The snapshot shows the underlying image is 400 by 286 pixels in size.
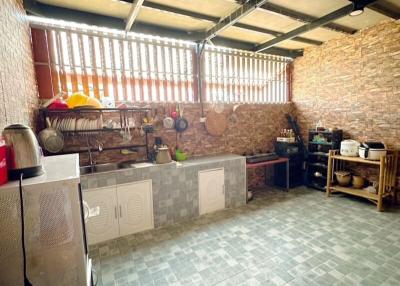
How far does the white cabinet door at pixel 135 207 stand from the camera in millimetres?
2729

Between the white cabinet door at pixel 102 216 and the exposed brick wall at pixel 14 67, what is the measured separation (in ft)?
3.58

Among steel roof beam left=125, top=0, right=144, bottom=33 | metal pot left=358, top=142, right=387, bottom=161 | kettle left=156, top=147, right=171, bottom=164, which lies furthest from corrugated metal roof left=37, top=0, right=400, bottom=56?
metal pot left=358, top=142, right=387, bottom=161

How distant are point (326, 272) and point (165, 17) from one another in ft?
12.1

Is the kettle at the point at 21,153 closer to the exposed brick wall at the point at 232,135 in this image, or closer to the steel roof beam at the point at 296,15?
the exposed brick wall at the point at 232,135

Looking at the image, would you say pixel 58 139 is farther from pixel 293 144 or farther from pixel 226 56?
pixel 293 144

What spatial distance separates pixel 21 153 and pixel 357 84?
16.2 ft

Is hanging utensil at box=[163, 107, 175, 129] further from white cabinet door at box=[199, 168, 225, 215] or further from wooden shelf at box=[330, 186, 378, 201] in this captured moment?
wooden shelf at box=[330, 186, 378, 201]

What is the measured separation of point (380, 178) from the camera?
323cm

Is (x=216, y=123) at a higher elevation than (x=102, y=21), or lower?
lower

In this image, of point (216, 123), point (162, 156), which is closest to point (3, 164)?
point (162, 156)

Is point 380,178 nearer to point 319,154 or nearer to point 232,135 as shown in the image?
point 319,154

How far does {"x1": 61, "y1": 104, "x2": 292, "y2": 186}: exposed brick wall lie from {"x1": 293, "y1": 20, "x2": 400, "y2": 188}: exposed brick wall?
0.77 m

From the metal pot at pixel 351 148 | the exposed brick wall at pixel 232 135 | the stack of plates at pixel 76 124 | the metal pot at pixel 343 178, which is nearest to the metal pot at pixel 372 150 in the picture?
the metal pot at pixel 351 148

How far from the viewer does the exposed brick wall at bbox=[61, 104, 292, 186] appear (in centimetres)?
318
